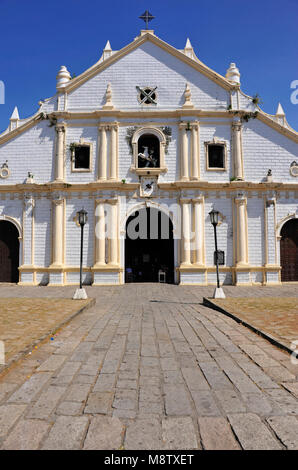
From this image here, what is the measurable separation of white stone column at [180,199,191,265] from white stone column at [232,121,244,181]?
3118 mm

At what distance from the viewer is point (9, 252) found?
17.9m

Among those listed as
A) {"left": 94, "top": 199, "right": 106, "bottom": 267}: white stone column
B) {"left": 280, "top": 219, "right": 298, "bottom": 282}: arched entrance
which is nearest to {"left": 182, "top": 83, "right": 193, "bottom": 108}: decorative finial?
{"left": 94, "top": 199, "right": 106, "bottom": 267}: white stone column

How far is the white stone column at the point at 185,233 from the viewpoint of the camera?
54.9 feet

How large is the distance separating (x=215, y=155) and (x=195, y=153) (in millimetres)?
1327

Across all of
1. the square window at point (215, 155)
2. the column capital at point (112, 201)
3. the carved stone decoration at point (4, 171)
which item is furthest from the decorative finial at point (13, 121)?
the square window at point (215, 155)

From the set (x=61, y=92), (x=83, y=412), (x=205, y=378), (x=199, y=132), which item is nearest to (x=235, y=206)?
(x=199, y=132)

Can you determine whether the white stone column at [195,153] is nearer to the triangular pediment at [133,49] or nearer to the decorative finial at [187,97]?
the decorative finial at [187,97]

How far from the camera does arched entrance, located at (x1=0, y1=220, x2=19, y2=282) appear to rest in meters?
17.8

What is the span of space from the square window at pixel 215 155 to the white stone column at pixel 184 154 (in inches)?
54.6

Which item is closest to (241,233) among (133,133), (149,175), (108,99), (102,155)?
(149,175)

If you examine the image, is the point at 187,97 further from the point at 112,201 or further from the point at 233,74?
the point at 112,201

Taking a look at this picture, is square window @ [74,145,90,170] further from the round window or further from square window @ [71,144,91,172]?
the round window

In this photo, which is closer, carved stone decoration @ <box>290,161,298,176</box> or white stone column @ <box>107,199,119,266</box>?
white stone column @ <box>107,199,119,266</box>
